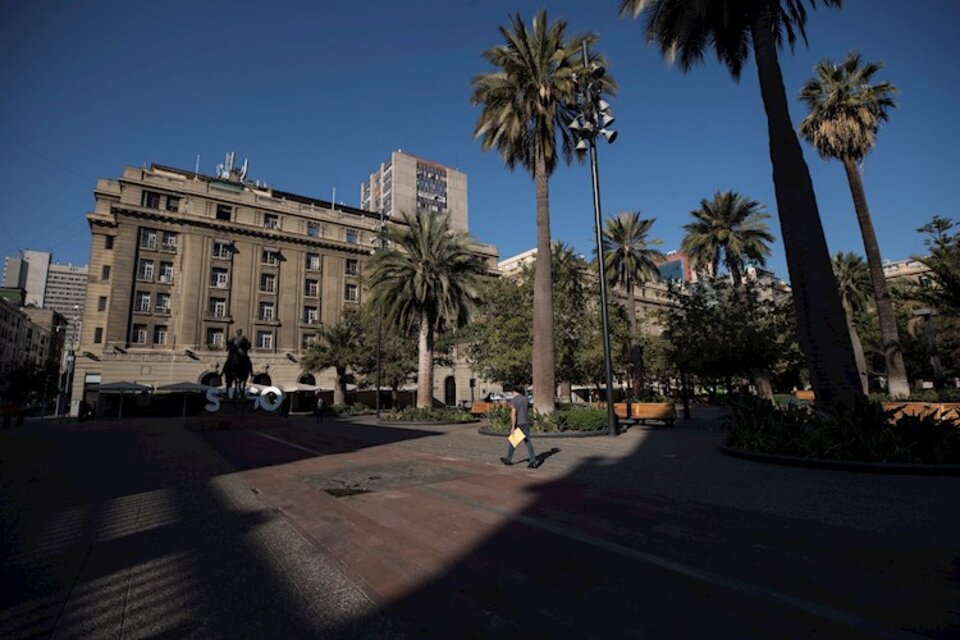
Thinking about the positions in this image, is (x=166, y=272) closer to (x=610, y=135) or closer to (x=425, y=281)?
(x=425, y=281)

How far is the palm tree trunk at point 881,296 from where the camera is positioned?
68.4 ft

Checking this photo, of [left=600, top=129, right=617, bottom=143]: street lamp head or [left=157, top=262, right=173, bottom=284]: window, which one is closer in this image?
[left=600, top=129, right=617, bottom=143]: street lamp head

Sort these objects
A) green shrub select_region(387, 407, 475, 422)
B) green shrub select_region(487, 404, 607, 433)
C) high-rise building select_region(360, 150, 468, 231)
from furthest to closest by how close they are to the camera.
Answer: high-rise building select_region(360, 150, 468, 231) < green shrub select_region(387, 407, 475, 422) < green shrub select_region(487, 404, 607, 433)

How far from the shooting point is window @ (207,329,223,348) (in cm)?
4219

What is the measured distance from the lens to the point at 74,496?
7238mm

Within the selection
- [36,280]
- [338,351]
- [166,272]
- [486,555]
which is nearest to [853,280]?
[338,351]

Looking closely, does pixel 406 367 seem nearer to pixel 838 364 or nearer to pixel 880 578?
pixel 838 364

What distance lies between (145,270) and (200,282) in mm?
4234

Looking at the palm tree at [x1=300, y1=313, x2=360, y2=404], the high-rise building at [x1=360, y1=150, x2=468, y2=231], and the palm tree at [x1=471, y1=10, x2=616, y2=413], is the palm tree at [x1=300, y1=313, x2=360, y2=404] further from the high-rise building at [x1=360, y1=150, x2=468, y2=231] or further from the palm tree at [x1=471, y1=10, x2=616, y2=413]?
the high-rise building at [x1=360, y1=150, x2=468, y2=231]

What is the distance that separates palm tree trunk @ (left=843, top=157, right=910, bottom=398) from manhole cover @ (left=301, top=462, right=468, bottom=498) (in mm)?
22018

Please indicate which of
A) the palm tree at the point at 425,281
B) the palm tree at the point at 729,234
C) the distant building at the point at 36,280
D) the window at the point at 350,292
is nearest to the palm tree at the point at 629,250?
the palm tree at the point at 729,234

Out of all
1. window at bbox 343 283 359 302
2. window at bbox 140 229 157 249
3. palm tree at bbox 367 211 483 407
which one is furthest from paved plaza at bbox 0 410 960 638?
window at bbox 343 283 359 302

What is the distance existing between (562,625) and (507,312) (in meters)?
27.2

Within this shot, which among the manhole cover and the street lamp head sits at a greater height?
the street lamp head
